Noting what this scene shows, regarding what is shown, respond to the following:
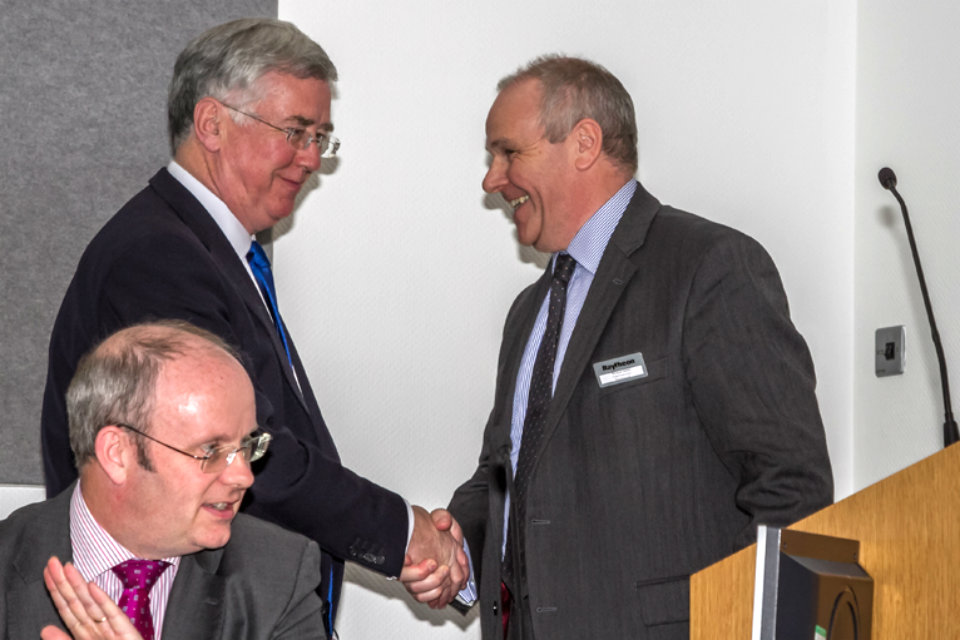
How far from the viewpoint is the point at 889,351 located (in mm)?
3674

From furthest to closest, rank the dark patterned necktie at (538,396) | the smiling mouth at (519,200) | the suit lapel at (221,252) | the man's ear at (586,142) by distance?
the smiling mouth at (519,200), the man's ear at (586,142), the dark patterned necktie at (538,396), the suit lapel at (221,252)

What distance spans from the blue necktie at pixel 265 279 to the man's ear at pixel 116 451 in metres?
0.81

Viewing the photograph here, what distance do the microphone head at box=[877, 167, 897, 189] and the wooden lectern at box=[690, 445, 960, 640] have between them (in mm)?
1979

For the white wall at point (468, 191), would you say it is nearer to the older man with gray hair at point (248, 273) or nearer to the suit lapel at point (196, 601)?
the older man with gray hair at point (248, 273)

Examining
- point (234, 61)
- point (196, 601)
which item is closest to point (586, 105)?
point (234, 61)

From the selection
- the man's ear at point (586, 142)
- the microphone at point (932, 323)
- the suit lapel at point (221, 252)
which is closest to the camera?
the suit lapel at point (221, 252)

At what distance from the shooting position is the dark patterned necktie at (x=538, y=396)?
2.60 m

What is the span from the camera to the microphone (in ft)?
10.3

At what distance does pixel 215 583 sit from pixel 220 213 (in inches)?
40.2

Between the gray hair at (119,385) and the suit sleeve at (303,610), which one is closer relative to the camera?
the gray hair at (119,385)

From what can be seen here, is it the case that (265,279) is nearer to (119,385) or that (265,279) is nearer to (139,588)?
(119,385)

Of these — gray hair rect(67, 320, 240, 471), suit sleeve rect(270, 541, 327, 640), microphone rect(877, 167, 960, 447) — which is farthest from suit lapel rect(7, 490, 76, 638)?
microphone rect(877, 167, 960, 447)

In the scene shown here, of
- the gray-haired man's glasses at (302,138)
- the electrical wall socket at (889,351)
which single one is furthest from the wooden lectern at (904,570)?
the electrical wall socket at (889,351)

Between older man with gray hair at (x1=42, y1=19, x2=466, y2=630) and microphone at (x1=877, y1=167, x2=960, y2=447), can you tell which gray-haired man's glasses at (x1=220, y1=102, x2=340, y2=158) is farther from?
microphone at (x1=877, y1=167, x2=960, y2=447)
